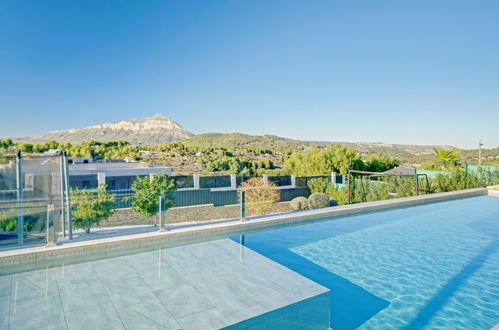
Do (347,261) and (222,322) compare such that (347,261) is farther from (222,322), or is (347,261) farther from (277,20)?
(277,20)

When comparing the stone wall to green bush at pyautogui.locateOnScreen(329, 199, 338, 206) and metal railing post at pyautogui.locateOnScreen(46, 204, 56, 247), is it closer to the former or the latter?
green bush at pyautogui.locateOnScreen(329, 199, 338, 206)

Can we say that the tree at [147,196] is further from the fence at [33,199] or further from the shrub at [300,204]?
the shrub at [300,204]

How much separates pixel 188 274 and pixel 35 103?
57627mm

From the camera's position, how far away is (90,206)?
249 inches

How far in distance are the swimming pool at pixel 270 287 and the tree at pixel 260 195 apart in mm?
7052

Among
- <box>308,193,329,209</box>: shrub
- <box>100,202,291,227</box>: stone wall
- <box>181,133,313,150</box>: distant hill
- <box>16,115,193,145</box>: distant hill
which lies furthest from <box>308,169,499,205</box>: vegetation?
<box>16,115,193,145</box>: distant hill

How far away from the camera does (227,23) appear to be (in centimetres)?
1784

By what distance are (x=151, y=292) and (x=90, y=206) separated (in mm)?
3830

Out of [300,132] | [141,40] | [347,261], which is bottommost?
[347,261]

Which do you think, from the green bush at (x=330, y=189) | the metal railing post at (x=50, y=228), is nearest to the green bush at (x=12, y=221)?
the metal railing post at (x=50, y=228)

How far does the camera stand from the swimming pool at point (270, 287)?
2805mm

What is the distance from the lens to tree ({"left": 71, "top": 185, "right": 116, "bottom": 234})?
19.0ft

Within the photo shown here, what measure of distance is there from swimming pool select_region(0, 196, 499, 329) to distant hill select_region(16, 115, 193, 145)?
225 ft

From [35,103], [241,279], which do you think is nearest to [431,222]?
[241,279]
